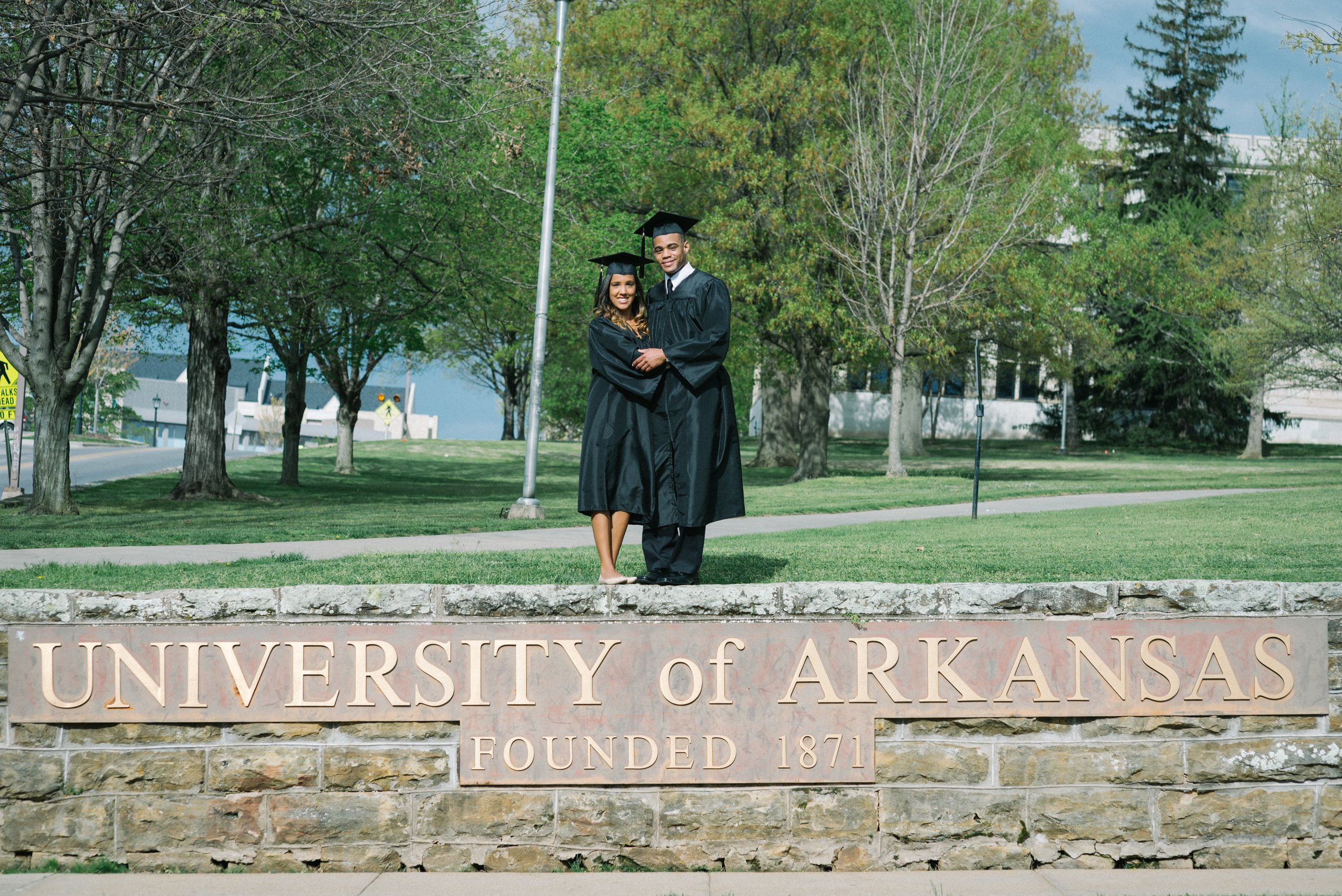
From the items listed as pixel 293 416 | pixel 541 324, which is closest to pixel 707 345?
pixel 541 324

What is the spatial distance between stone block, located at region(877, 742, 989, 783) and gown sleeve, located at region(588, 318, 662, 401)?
2.05m

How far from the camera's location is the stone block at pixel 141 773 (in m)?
5.05

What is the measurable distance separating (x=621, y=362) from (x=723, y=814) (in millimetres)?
2190

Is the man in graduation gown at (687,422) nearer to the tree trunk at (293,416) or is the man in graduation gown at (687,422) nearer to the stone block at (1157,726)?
the stone block at (1157,726)

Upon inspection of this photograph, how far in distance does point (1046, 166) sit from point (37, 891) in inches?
941

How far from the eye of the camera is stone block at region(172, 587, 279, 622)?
16.7 feet

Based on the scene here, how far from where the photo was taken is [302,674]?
5.07 m

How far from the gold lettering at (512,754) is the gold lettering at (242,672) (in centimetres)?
115

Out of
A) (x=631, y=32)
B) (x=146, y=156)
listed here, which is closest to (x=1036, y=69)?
(x=631, y=32)

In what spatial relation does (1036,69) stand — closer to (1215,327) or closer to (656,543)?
(1215,327)

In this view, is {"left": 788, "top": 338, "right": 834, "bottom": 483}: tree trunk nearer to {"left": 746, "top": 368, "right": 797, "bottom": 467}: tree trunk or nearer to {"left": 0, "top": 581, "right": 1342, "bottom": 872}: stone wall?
{"left": 746, "top": 368, "right": 797, "bottom": 467}: tree trunk

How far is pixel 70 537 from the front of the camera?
39.3 feet

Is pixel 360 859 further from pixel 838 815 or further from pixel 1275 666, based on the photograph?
pixel 1275 666

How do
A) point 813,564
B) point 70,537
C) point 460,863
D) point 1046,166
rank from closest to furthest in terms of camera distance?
point 460,863 → point 813,564 → point 70,537 → point 1046,166
